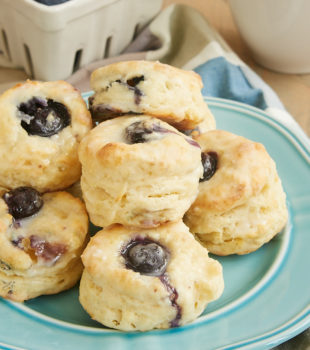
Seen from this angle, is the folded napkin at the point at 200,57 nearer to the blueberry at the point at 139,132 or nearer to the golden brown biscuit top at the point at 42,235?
the blueberry at the point at 139,132

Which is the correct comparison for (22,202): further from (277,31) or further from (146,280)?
(277,31)

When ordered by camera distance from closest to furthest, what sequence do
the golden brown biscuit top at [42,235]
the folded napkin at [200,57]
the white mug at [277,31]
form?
the golden brown biscuit top at [42,235] → the folded napkin at [200,57] → the white mug at [277,31]

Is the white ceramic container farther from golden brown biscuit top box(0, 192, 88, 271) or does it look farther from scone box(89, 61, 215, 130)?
golden brown biscuit top box(0, 192, 88, 271)

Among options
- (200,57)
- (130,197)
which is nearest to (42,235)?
(130,197)

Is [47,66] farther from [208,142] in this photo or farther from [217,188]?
[217,188]

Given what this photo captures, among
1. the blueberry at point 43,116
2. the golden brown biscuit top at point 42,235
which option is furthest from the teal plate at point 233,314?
the blueberry at point 43,116
